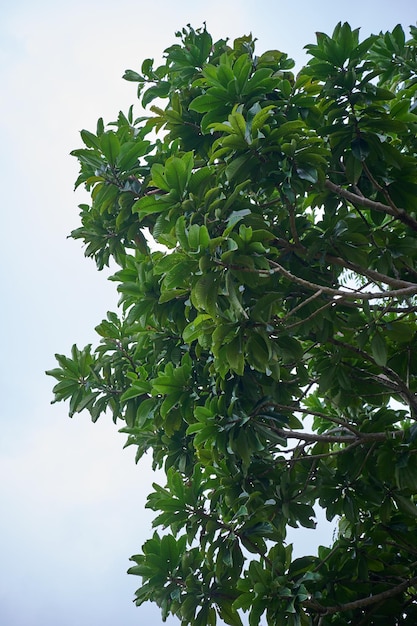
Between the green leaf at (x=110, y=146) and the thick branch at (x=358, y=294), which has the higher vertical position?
the green leaf at (x=110, y=146)

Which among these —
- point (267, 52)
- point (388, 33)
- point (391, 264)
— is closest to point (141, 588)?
point (391, 264)

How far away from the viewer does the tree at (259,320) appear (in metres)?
2.36

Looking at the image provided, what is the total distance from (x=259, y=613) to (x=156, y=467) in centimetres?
84

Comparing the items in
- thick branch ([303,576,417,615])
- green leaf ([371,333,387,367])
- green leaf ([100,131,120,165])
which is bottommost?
thick branch ([303,576,417,615])

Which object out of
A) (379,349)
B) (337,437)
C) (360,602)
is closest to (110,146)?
(379,349)

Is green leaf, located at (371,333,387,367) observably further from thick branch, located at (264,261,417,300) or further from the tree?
thick branch, located at (264,261,417,300)

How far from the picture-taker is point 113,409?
3.19 m

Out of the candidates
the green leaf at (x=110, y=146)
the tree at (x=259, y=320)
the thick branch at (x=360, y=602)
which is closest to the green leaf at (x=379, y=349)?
the tree at (x=259, y=320)

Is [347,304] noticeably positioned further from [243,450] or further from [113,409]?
[113,409]

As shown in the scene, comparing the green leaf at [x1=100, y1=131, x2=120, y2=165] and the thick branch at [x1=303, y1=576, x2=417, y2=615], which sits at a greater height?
the green leaf at [x1=100, y1=131, x2=120, y2=165]

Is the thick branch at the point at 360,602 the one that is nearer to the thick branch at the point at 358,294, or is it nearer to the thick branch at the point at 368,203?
the thick branch at the point at 358,294

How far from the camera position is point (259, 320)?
2.31 m

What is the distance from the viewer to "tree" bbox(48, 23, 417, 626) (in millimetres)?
2361

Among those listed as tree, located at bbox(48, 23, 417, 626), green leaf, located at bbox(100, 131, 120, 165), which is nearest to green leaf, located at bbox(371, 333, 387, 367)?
tree, located at bbox(48, 23, 417, 626)
